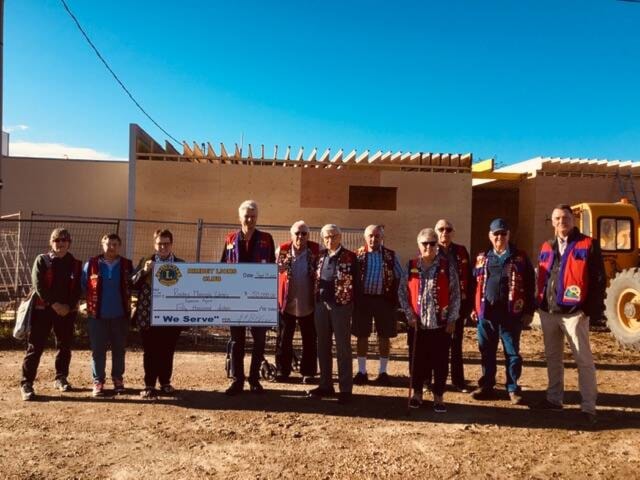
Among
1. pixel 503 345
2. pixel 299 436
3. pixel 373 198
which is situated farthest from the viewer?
pixel 373 198

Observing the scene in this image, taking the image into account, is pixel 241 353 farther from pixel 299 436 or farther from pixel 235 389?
pixel 299 436

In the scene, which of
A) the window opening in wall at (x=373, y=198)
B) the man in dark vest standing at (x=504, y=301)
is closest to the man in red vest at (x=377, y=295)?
the man in dark vest standing at (x=504, y=301)

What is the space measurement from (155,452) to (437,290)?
2942mm

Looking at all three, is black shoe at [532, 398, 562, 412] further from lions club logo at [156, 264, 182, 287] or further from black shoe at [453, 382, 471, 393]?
lions club logo at [156, 264, 182, 287]

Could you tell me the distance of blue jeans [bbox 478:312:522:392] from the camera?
5.67 metres

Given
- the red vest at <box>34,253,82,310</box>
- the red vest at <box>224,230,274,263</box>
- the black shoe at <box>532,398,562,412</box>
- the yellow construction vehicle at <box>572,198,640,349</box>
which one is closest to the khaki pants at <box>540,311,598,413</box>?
the black shoe at <box>532,398,562,412</box>

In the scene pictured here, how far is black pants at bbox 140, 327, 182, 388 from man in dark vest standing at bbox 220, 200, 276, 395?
2.25ft

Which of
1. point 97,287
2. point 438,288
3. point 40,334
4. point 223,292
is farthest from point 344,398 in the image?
point 40,334

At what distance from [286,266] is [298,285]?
0.85 ft

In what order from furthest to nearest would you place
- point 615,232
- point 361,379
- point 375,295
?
point 615,232 → point 361,379 → point 375,295

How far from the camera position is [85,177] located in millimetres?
16562

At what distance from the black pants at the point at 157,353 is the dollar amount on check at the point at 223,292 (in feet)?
0.87

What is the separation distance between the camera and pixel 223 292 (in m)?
6.08

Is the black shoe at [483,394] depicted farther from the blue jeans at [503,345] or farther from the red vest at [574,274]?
the red vest at [574,274]
